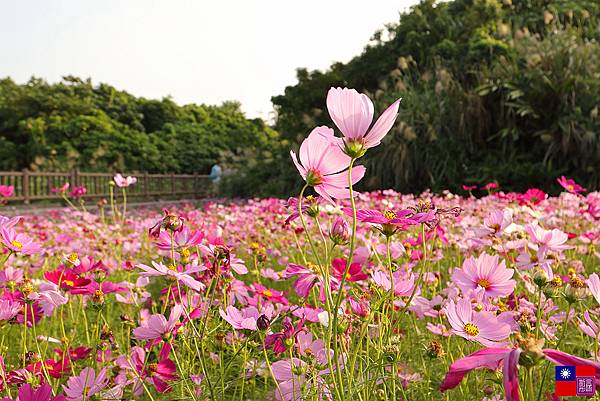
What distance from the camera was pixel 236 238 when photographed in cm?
247

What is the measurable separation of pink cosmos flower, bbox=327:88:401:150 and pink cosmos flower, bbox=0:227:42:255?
54 cm

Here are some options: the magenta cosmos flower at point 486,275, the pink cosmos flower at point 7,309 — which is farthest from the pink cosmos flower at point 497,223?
the pink cosmos flower at point 7,309

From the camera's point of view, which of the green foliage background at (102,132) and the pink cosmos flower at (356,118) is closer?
the pink cosmos flower at (356,118)

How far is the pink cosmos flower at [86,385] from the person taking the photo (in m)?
0.85

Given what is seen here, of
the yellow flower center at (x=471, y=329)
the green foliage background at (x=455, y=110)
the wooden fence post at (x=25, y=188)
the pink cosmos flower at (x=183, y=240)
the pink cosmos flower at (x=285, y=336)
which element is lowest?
the wooden fence post at (x=25, y=188)

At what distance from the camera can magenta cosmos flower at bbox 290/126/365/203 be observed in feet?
2.18

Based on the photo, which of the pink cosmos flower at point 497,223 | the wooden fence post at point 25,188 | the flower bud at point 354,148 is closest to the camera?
the flower bud at point 354,148

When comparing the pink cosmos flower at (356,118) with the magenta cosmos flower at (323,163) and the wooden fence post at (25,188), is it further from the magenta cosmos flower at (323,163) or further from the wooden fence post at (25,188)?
the wooden fence post at (25,188)

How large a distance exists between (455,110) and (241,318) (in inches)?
290

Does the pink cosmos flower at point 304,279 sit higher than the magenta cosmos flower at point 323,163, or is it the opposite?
the magenta cosmos flower at point 323,163

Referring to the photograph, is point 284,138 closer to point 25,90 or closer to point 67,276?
point 67,276

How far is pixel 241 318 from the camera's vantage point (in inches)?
34.5

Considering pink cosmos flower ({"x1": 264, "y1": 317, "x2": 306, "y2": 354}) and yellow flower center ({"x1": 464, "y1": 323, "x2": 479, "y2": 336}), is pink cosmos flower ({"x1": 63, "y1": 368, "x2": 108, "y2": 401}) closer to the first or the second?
pink cosmos flower ({"x1": 264, "y1": 317, "x2": 306, "y2": 354})

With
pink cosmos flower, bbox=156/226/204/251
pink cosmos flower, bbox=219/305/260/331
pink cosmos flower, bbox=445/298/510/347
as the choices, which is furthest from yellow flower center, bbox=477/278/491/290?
pink cosmos flower, bbox=156/226/204/251
